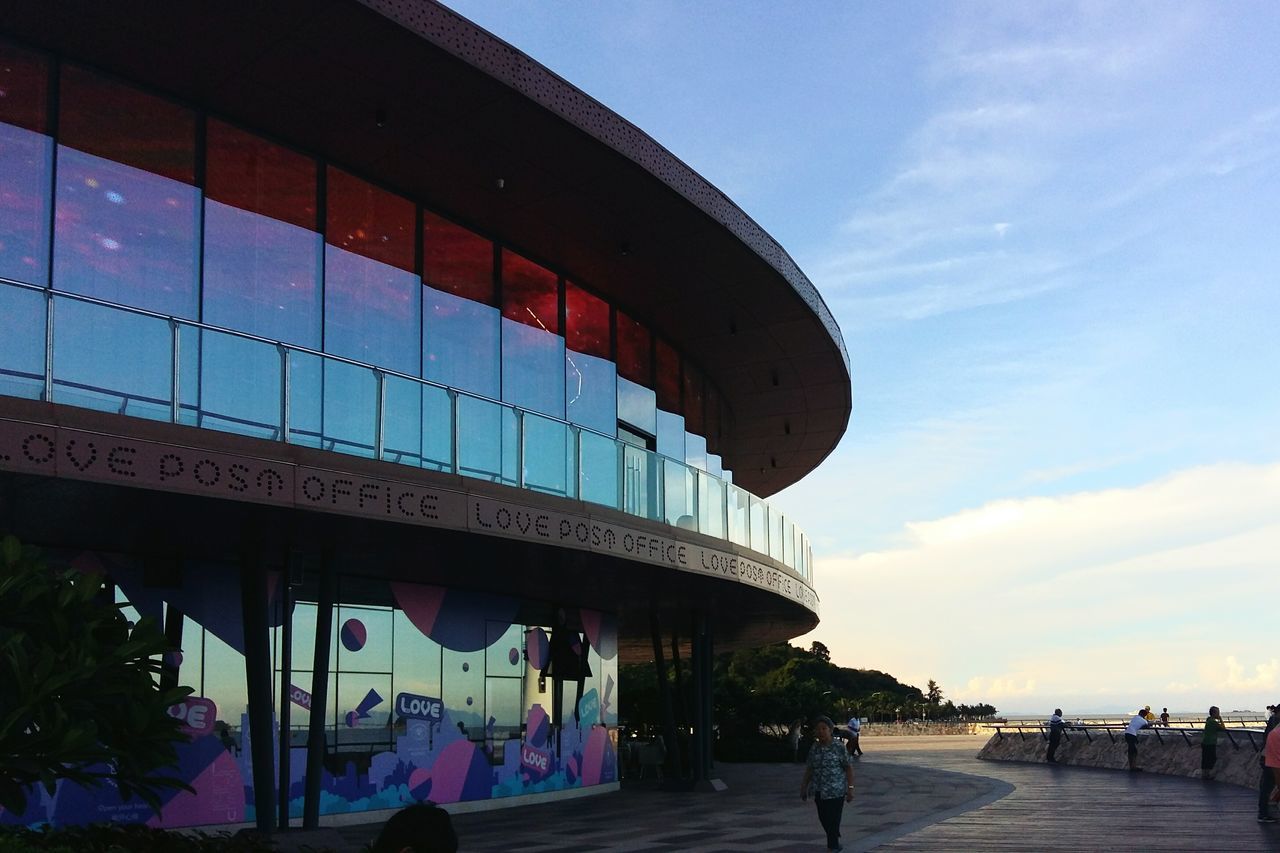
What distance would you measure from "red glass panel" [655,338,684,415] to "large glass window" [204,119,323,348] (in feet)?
31.2

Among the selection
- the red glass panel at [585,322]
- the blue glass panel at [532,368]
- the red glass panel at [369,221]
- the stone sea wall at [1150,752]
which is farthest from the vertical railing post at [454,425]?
the stone sea wall at [1150,752]

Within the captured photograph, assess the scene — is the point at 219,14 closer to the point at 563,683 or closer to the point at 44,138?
the point at 44,138

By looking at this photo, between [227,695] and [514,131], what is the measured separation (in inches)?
330

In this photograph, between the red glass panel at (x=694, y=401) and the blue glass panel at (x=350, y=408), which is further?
the red glass panel at (x=694, y=401)

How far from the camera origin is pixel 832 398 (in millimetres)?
30172

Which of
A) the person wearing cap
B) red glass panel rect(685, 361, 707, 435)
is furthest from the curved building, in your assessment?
the person wearing cap

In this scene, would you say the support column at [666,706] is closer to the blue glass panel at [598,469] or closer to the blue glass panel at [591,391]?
the blue glass panel at [591,391]

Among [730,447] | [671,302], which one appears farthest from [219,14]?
[730,447]

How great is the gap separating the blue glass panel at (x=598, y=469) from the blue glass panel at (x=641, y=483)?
0.88 feet

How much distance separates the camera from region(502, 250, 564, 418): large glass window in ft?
70.3

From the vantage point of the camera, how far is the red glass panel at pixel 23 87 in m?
14.9

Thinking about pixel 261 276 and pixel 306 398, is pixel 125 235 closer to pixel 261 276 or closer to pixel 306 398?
pixel 261 276

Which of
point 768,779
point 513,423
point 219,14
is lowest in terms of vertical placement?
point 768,779

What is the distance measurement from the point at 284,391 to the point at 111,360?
2207 mm
